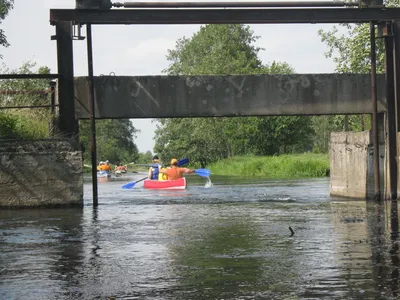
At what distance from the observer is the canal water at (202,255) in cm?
814

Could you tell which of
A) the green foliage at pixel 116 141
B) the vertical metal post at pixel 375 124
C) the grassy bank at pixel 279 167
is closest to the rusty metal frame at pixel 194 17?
the vertical metal post at pixel 375 124

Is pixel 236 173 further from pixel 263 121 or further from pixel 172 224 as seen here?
pixel 172 224

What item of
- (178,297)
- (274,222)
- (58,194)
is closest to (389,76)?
(274,222)

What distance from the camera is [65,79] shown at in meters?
20.8

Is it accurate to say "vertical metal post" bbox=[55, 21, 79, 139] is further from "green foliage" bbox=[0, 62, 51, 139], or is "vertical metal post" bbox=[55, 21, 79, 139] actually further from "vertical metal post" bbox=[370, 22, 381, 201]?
"vertical metal post" bbox=[370, 22, 381, 201]

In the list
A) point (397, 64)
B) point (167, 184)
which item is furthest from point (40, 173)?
point (167, 184)

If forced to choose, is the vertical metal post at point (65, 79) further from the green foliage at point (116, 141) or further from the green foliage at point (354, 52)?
the green foliage at point (116, 141)

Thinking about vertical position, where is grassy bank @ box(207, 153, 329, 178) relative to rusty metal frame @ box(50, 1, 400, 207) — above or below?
below

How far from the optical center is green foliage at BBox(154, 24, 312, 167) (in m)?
70.2

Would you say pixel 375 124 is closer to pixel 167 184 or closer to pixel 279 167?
pixel 167 184

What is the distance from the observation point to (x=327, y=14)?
2141cm

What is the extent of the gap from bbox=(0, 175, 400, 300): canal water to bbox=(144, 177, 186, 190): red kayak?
14.6 metres

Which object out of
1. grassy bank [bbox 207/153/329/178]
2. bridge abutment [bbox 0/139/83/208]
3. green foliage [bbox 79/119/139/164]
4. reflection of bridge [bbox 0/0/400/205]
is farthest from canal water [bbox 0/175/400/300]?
green foliage [bbox 79/119/139/164]

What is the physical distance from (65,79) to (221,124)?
49.7 m
